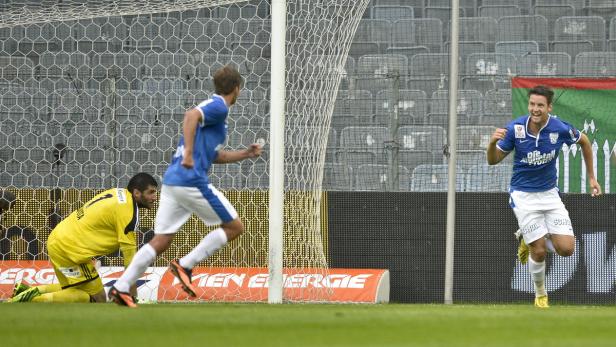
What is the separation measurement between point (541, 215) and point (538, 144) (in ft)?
2.07

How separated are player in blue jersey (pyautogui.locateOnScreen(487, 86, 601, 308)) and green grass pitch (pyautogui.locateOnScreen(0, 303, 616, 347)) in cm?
276

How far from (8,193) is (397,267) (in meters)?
4.01

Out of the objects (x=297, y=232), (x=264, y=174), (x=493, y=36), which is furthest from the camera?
(x=493, y=36)

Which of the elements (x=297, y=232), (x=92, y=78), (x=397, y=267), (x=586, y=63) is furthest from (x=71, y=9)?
(x=586, y=63)

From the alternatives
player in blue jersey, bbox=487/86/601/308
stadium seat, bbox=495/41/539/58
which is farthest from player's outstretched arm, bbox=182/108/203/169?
stadium seat, bbox=495/41/539/58

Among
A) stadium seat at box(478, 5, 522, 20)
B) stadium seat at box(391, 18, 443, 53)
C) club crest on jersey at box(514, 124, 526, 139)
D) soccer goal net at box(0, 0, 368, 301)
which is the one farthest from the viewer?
stadium seat at box(478, 5, 522, 20)

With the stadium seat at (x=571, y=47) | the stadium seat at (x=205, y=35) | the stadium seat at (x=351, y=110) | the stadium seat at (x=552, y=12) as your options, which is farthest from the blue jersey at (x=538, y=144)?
Result: the stadium seat at (x=552, y=12)

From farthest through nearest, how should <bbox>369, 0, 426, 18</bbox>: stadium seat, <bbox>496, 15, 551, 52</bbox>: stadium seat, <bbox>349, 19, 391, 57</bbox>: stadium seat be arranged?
1. <bbox>369, 0, 426, 18</bbox>: stadium seat
2. <bbox>496, 15, 551, 52</bbox>: stadium seat
3. <bbox>349, 19, 391, 57</bbox>: stadium seat

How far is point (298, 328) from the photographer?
5379 mm

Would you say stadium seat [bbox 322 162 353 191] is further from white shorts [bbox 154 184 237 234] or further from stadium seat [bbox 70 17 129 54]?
white shorts [bbox 154 184 237 234]

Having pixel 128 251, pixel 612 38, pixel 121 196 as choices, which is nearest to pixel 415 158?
pixel 612 38

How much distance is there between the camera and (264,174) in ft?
38.0

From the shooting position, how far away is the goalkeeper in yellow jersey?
31.3ft

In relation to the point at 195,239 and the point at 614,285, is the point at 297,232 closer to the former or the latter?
the point at 195,239
